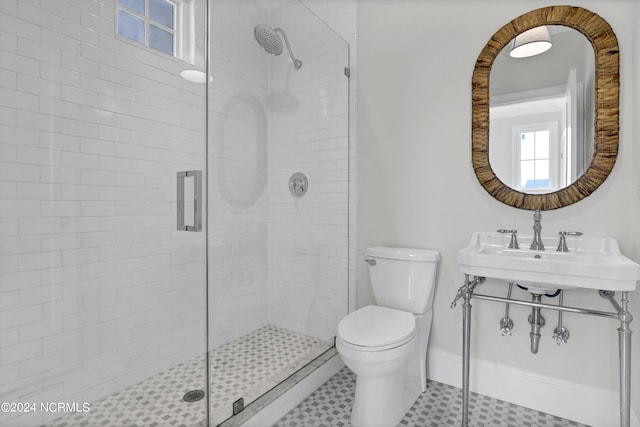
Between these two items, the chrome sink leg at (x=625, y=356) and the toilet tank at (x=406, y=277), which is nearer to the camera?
the chrome sink leg at (x=625, y=356)

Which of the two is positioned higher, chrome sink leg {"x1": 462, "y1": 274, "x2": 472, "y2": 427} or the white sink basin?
the white sink basin

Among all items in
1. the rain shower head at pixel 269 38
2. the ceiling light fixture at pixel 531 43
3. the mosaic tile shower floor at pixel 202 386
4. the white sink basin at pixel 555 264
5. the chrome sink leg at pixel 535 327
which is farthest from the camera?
the rain shower head at pixel 269 38

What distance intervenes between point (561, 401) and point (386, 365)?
0.97 meters

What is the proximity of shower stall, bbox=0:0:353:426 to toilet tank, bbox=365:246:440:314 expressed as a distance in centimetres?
43

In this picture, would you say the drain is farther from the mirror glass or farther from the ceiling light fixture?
the ceiling light fixture

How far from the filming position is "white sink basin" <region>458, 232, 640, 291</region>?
1.30 m

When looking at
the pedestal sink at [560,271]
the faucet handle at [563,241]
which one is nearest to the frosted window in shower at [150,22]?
the pedestal sink at [560,271]

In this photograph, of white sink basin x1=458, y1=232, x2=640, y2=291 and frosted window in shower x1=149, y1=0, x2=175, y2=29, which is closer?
white sink basin x1=458, y1=232, x2=640, y2=291

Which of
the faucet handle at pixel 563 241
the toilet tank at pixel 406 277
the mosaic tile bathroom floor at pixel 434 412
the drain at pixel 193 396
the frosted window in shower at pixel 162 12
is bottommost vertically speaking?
the mosaic tile bathroom floor at pixel 434 412

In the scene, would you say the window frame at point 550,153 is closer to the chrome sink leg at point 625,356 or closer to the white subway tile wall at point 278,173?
the chrome sink leg at point 625,356

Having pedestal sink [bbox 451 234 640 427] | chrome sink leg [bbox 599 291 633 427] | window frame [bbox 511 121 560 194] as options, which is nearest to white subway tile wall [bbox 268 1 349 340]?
pedestal sink [bbox 451 234 640 427]

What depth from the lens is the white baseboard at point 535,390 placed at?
1663 millimetres

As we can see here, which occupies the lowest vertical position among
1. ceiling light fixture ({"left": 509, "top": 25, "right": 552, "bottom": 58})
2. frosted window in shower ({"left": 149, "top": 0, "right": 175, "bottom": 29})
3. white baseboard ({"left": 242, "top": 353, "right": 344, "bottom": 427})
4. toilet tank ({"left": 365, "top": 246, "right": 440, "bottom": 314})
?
white baseboard ({"left": 242, "top": 353, "right": 344, "bottom": 427})

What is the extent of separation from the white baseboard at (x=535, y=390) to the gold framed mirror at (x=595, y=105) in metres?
0.88
